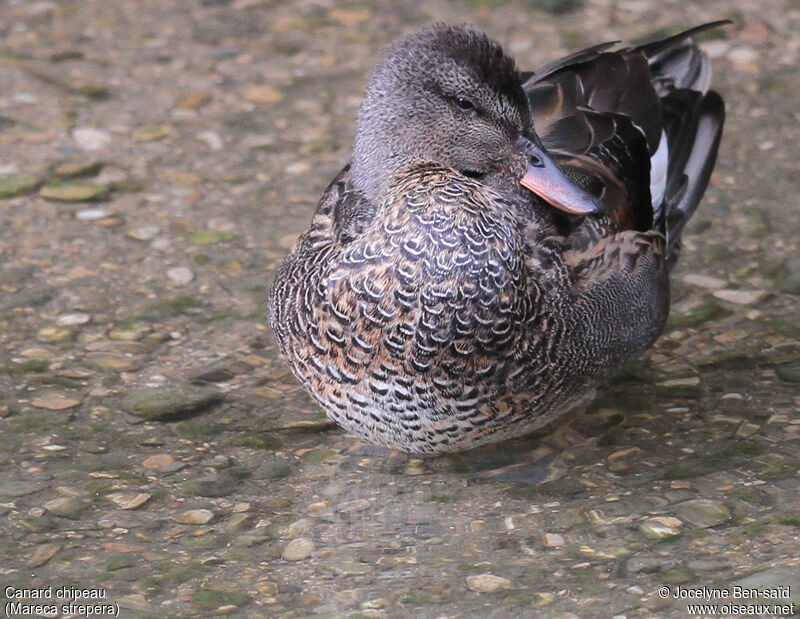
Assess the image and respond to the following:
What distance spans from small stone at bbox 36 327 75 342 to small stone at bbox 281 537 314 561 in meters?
1.62

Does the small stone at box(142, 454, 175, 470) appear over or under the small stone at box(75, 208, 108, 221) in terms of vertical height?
under

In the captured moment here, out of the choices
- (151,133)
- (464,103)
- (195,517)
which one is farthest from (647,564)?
(151,133)

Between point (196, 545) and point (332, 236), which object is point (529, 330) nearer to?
point (332, 236)

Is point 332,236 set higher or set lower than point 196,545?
higher

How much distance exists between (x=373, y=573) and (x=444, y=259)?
0.99 metres

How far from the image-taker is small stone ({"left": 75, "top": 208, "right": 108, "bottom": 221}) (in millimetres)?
5812

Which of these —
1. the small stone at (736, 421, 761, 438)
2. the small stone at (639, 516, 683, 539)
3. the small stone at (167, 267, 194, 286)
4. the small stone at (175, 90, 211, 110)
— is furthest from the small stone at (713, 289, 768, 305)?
the small stone at (175, 90, 211, 110)

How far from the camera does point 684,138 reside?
204 inches

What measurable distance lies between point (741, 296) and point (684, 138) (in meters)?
0.72

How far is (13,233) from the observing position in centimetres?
567

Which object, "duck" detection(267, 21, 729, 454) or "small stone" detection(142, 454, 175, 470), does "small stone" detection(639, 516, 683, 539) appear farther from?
"small stone" detection(142, 454, 175, 470)

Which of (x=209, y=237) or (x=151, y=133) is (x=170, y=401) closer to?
(x=209, y=237)

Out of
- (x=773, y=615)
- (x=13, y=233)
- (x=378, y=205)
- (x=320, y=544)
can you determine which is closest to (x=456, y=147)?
(x=378, y=205)

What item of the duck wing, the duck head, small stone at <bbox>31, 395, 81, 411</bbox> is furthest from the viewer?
small stone at <bbox>31, 395, 81, 411</bbox>
